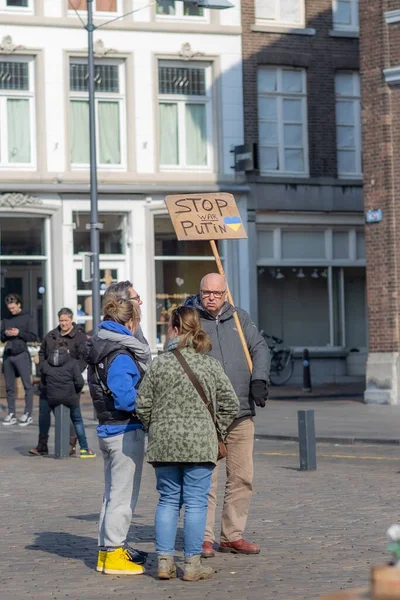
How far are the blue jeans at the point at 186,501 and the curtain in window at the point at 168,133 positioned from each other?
79.2 ft

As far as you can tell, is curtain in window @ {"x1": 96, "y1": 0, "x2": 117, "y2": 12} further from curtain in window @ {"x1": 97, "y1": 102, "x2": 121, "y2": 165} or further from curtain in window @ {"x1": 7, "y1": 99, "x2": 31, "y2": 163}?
curtain in window @ {"x1": 7, "y1": 99, "x2": 31, "y2": 163}

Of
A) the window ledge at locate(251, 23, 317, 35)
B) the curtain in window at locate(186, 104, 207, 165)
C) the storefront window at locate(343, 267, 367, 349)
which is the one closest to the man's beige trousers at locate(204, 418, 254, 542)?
the curtain in window at locate(186, 104, 207, 165)

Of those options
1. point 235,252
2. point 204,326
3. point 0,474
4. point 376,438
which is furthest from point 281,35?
point 204,326

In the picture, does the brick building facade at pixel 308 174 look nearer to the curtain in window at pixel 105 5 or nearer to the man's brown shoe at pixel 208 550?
the curtain in window at pixel 105 5

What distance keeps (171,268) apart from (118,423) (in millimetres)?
23840

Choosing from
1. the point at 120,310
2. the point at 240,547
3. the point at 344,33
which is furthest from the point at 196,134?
the point at 120,310

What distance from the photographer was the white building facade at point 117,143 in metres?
30.4

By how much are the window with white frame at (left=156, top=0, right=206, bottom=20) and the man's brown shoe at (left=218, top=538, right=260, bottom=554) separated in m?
24.2

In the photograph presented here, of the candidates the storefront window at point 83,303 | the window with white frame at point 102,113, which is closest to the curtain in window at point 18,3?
the window with white frame at point 102,113

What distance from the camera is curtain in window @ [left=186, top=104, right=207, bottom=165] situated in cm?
3197

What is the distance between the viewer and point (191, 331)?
7934 mm

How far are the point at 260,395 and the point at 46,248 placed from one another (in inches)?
875

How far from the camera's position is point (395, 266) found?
24.4m

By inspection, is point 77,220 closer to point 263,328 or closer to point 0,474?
point 263,328
